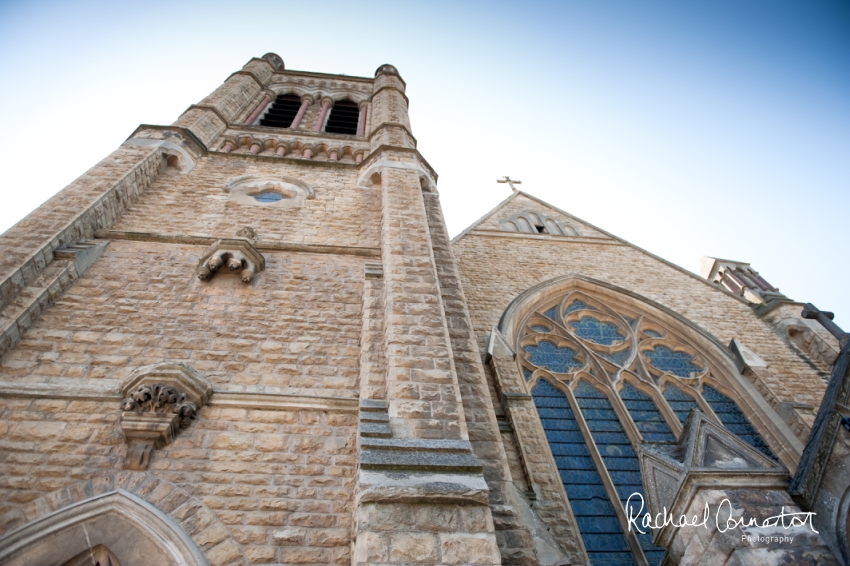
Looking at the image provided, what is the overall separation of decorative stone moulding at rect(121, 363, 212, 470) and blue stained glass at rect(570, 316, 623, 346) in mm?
6140

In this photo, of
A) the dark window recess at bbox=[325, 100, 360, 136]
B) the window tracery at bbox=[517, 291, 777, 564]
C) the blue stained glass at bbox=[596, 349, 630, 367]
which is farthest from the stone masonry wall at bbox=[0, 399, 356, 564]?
the dark window recess at bbox=[325, 100, 360, 136]

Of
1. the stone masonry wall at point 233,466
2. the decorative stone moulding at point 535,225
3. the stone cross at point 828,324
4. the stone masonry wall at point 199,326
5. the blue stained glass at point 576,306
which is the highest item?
the decorative stone moulding at point 535,225

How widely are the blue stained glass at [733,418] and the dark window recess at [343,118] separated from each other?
31.1 feet

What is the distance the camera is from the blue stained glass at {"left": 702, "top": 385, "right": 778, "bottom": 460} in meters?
6.95

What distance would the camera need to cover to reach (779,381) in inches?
300

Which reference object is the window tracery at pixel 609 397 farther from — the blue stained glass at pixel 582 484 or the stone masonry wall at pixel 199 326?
the stone masonry wall at pixel 199 326

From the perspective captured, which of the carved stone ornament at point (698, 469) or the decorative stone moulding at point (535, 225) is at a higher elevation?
the decorative stone moulding at point (535, 225)

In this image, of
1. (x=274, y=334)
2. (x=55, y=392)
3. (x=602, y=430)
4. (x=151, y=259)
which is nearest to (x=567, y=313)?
(x=602, y=430)

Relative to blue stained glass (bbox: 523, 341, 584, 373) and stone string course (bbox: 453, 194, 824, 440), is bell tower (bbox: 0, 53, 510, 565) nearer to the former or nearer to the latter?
stone string course (bbox: 453, 194, 824, 440)

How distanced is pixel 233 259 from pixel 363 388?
2.53 m

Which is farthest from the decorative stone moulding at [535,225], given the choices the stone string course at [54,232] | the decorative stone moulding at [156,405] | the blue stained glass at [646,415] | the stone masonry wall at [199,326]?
the decorative stone moulding at [156,405]

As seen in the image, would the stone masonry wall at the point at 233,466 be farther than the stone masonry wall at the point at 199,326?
No

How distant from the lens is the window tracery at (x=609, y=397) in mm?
5625

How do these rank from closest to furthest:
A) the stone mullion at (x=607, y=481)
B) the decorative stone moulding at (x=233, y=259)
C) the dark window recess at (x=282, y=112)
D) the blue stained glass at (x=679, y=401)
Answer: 1. the stone mullion at (x=607, y=481)
2. the decorative stone moulding at (x=233, y=259)
3. the blue stained glass at (x=679, y=401)
4. the dark window recess at (x=282, y=112)
